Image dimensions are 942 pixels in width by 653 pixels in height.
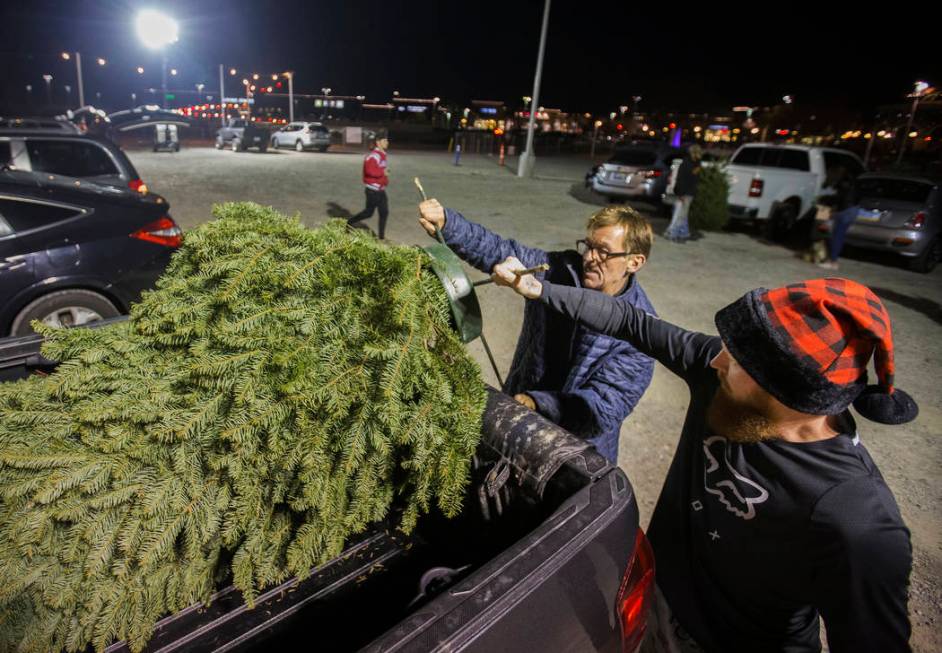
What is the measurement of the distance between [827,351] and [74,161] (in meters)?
7.79

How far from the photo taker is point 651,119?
280 feet

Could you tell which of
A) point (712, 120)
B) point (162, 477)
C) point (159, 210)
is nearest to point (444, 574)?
point (162, 477)

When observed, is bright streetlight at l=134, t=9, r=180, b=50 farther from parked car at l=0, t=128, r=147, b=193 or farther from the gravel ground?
parked car at l=0, t=128, r=147, b=193

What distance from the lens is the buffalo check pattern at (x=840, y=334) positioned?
1.19 m

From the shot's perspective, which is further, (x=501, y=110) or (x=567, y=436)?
(x=501, y=110)

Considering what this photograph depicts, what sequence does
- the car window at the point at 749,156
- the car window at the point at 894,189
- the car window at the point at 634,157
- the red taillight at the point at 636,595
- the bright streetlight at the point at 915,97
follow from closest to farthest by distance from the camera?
1. the red taillight at the point at 636,595
2. the car window at the point at 894,189
3. the car window at the point at 749,156
4. the car window at the point at 634,157
5. the bright streetlight at the point at 915,97

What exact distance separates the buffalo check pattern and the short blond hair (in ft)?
3.60

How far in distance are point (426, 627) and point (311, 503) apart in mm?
427

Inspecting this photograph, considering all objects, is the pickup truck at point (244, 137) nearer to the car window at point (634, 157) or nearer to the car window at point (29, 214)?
the car window at point (634, 157)

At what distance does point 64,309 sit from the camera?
4.19 m

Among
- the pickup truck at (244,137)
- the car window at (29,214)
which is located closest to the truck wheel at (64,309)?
the car window at (29,214)

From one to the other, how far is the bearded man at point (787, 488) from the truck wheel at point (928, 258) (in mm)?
10661

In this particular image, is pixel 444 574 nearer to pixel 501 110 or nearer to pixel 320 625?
pixel 320 625

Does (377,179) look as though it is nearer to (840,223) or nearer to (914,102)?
(840,223)
